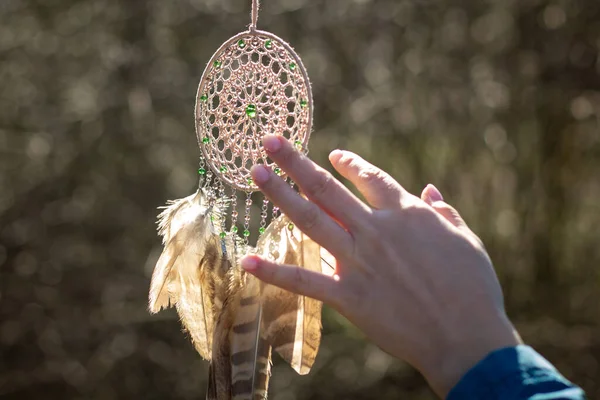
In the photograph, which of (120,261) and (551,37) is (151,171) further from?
(551,37)

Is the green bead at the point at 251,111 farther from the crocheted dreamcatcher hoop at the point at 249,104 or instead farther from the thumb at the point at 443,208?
the thumb at the point at 443,208

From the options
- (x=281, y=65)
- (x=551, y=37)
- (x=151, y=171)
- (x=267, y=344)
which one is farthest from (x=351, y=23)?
(x=267, y=344)

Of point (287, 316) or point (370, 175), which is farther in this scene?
point (287, 316)

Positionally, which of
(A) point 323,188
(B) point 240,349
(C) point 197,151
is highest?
(C) point 197,151

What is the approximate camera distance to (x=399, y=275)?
2.67ft

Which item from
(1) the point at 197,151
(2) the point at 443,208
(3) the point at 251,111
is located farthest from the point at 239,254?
(1) the point at 197,151

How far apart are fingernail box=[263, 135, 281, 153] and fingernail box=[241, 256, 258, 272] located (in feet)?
0.46

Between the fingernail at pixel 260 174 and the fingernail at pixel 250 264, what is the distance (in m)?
0.10

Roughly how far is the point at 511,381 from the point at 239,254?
1.69 ft

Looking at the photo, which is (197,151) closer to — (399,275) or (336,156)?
(336,156)

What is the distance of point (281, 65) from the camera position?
1.11 m

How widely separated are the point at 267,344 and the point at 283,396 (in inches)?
84.0

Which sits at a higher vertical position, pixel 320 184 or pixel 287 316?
pixel 320 184

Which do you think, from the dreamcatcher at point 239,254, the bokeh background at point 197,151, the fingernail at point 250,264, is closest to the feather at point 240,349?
the dreamcatcher at point 239,254
